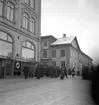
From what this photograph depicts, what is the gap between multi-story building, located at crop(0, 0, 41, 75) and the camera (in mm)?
15233

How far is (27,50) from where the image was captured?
19.5m

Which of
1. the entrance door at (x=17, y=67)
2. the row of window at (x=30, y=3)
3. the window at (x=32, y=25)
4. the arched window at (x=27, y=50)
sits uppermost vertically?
the row of window at (x=30, y=3)

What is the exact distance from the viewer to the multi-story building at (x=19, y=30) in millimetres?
15233

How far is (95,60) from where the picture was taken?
1103 mm

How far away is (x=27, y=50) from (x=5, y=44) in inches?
186

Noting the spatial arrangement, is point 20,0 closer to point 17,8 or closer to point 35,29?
point 17,8

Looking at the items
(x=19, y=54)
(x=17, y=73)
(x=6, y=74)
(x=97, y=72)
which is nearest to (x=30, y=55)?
(x=19, y=54)

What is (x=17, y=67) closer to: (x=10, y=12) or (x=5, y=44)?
(x=5, y=44)

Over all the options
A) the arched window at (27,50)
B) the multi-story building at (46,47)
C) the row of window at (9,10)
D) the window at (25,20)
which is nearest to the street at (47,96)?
the row of window at (9,10)

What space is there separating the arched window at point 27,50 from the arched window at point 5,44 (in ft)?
8.83

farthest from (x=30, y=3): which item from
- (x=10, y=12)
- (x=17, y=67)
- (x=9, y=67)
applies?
(x=9, y=67)

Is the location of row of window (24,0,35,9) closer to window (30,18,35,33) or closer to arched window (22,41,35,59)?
window (30,18,35,33)

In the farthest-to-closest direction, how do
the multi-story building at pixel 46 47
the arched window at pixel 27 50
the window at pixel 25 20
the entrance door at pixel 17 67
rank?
the multi-story building at pixel 46 47 → the window at pixel 25 20 → the arched window at pixel 27 50 → the entrance door at pixel 17 67

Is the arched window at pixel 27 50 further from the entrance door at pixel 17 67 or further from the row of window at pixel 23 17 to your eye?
the row of window at pixel 23 17
